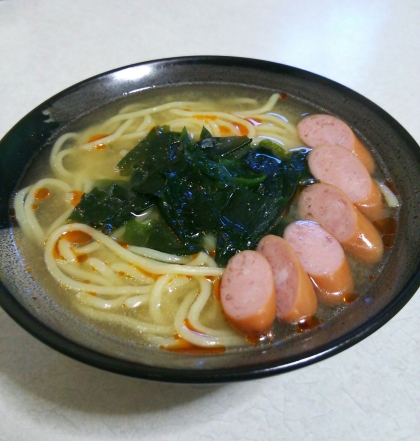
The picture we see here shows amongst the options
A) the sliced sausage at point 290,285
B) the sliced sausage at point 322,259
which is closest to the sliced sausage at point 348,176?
the sliced sausage at point 322,259

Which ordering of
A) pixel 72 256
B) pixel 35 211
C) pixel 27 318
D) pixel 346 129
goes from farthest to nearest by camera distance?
1. pixel 346 129
2. pixel 35 211
3. pixel 72 256
4. pixel 27 318

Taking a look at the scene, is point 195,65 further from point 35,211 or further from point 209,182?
point 35,211

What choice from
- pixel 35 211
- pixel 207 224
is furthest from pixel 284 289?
pixel 35 211

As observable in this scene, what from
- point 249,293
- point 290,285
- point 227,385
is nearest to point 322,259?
point 290,285

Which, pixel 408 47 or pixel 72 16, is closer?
pixel 408 47

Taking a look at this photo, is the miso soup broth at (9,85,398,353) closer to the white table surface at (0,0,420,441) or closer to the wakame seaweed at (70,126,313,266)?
the wakame seaweed at (70,126,313,266)

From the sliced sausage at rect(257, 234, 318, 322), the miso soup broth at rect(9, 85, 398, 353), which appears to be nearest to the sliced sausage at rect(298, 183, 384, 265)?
the miso soup broth at rect(9, 85, 398, 353)
